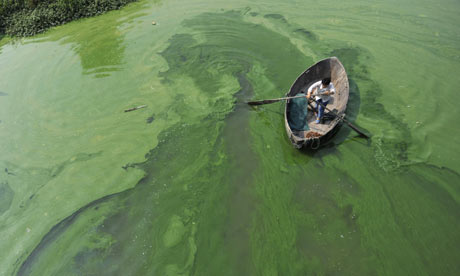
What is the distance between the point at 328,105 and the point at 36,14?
9776 mm

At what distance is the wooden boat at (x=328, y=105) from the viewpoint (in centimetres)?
423

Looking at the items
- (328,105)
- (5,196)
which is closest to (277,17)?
(328,105)

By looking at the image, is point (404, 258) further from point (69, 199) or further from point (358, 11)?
point (358, 11)

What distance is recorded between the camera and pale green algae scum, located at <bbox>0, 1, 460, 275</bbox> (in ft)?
11.0

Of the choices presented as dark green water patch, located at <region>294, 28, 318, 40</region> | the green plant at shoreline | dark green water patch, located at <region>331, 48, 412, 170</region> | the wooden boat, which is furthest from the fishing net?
the green plant at shoreline

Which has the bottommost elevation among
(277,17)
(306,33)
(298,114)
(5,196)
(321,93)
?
(5,196)

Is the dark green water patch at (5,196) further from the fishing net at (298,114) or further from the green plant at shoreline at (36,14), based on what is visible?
the green plant at shoreline at (36,14)

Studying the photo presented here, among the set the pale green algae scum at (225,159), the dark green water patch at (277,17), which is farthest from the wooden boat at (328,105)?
the dark green water patch at (277,17)

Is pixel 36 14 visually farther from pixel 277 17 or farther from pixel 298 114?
pixel 298 114

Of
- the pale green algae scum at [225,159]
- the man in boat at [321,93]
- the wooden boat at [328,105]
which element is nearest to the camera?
the pale green algae scum at [225,159]

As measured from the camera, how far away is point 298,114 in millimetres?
4863

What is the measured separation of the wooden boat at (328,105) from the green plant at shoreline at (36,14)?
26.3ft

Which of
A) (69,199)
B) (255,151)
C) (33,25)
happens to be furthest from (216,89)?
(33,25)

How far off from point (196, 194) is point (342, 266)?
2.28 metres
